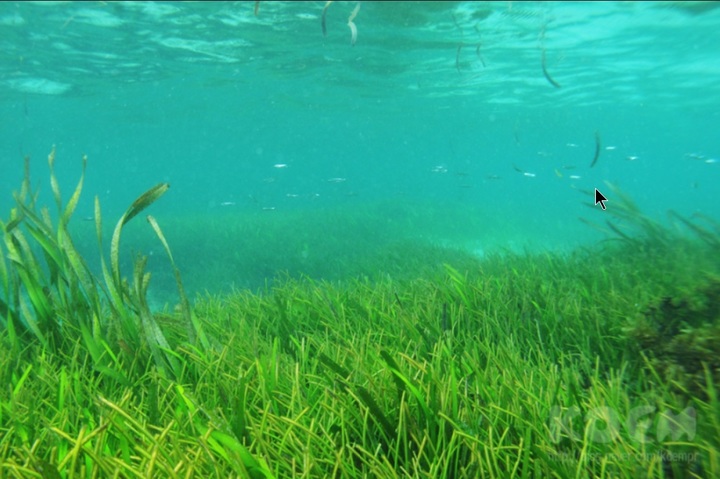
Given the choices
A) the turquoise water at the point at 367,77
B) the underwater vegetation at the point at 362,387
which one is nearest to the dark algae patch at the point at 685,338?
the underwater vegetation at the point at 362,387

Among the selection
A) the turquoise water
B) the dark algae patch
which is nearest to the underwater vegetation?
the dark algae patch

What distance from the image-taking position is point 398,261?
13594 mm

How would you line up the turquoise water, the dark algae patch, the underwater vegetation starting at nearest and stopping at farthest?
the underwater vegetation → the dark algae patch → the turquoise water

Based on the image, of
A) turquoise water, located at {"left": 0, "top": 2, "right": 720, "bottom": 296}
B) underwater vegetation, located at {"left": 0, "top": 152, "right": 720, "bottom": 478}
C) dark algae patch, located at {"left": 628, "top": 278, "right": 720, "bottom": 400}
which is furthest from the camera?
turquoise water, located at {"left": 0, "top": 2, "right": 720, "bottom": 296}

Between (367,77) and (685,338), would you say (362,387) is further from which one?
(367,77)

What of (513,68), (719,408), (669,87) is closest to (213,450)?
(719,408)

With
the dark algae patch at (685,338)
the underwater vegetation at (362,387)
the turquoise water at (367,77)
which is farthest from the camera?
the turquoise water at (367,77)

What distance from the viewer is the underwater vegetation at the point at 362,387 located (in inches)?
80.2

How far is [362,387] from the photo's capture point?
2.30 meters

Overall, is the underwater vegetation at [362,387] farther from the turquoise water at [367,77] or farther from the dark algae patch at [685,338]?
the turquoise water at [367,77]

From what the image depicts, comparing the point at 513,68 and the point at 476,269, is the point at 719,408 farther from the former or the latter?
the point at 513,68

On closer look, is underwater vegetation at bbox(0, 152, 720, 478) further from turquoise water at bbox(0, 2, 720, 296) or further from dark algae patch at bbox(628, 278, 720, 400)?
turquoise water at bbox(0, 2, 720, 296)

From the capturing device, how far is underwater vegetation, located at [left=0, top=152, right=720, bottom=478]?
2037 millimetres

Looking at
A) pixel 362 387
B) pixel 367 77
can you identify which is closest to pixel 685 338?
pixel 362 387
